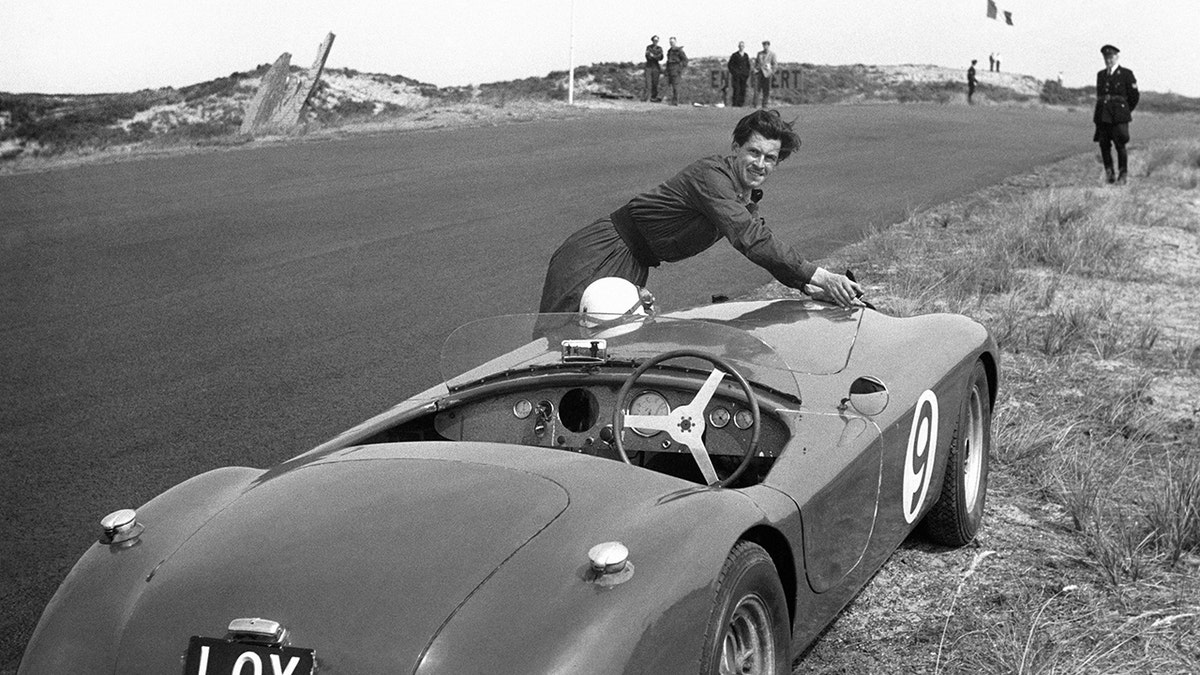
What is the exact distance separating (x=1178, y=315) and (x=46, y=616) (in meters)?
9.20

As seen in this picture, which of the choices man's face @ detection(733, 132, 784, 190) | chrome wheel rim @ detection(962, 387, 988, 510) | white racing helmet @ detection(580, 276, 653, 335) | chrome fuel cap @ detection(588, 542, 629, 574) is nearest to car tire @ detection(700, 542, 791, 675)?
chrome fuel cap @ detection(588, 542, 629, 574)

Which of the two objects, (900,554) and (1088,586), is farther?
(900,554)

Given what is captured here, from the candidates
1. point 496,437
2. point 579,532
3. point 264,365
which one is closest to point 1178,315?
point 264,365

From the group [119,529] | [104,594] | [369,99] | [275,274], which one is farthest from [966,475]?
[369,99]

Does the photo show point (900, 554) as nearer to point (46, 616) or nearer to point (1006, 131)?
point (46, 616)

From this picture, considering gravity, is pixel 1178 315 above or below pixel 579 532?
below

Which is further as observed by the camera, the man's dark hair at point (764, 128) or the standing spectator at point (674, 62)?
the standing spectator at point (674, 62)

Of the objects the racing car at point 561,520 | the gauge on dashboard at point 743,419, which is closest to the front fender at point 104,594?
the racing car at point 561,520

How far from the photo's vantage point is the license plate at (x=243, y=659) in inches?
104

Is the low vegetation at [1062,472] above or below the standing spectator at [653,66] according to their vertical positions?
below

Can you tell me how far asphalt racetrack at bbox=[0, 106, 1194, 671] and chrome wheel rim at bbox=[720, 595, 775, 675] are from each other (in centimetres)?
220

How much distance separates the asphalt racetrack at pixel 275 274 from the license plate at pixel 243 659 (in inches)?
62.2

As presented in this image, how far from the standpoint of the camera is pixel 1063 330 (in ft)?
27.8

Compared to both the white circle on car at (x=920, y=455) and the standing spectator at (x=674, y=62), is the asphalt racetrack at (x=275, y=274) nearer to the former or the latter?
the white circle on car at (x=920, y=455)
